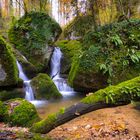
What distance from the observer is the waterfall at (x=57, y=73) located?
498 inches

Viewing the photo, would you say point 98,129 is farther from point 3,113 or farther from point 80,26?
point 80,26

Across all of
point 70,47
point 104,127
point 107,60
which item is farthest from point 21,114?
point 70,47

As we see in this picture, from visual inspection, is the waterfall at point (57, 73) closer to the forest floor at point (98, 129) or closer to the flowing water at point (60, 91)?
the flowing water at point (60, 91)

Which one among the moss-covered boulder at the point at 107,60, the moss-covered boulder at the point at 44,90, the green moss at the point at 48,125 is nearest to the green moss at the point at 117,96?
the green moss at the point at 48,125

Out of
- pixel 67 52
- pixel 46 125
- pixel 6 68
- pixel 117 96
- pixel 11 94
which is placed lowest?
pixel 46 125

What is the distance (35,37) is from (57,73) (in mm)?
2356

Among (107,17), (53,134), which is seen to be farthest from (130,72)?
(107,17)

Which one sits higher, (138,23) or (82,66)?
(138,23)

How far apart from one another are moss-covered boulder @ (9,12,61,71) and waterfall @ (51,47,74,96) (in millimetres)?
556

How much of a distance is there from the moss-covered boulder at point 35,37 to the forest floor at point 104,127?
8175mm

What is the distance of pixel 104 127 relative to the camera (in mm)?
5988

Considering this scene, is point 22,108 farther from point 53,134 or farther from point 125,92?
point 125,92

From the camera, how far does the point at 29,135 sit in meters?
5.54

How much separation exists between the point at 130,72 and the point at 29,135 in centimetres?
657
